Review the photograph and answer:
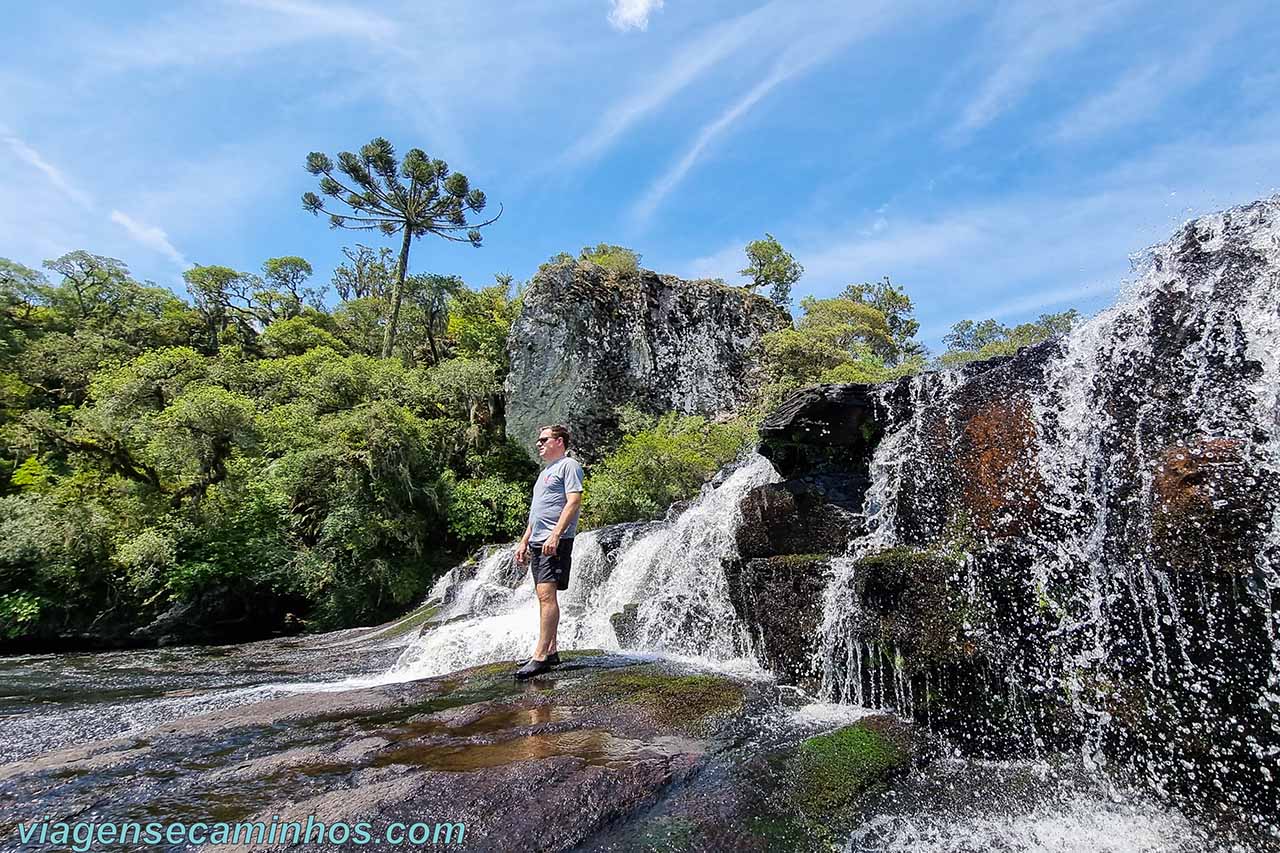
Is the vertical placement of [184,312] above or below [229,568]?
above

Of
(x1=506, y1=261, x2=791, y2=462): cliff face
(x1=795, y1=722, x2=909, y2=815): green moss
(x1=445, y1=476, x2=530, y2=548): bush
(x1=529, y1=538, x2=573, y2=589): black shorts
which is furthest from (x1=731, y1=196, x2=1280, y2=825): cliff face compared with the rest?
(x1=506, y1=261, x2=791, y2=462): cliff face

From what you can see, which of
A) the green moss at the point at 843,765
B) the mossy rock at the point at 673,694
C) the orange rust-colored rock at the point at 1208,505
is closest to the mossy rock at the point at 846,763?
the green moss at the point at 843,765

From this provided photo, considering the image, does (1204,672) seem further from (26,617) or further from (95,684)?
(26,617)

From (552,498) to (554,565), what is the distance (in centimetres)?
55

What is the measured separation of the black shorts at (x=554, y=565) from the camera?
16.0 feet

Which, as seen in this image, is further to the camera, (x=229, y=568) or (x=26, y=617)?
(x=229, y=568)

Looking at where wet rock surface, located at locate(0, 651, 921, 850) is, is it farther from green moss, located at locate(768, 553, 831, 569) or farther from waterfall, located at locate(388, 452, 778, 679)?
waterfall, located at locate(388, 452, 778, 679)

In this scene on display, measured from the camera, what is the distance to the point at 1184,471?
3525 mm

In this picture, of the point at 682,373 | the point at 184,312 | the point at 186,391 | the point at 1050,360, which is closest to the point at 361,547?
the point at 186,391

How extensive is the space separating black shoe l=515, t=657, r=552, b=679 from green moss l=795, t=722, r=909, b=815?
7.70 ft

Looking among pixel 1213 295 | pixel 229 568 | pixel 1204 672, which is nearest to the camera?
pixel 1204 672

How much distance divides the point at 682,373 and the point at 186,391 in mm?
14461

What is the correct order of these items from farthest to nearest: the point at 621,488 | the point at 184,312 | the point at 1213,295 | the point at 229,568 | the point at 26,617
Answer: the point at 184,312 → the point at 621,488 → the point at 229,568 → the point at 26,617 → the point at 1213,295

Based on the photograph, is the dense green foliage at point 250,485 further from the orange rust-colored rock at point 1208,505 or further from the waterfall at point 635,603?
the orange rust-colored rock at point 1208,505
